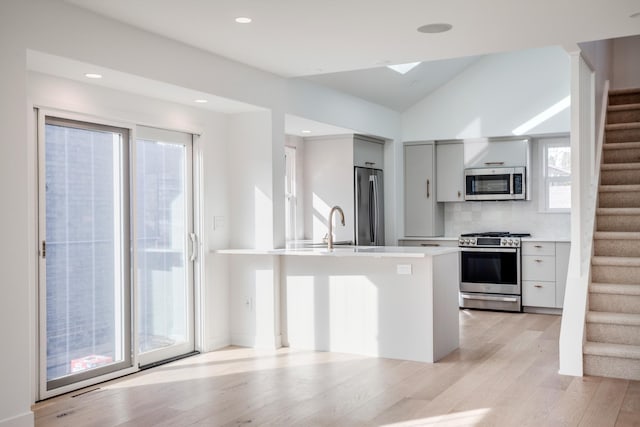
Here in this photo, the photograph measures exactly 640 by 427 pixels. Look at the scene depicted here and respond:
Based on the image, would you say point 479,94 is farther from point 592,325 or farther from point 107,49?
point 107,49

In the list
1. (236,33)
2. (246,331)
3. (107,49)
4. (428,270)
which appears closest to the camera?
(107,49)

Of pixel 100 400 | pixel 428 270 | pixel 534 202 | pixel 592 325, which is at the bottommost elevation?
pixel 100 400

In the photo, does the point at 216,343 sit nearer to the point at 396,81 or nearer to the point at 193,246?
the point at 193,246

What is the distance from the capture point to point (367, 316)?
5.26m

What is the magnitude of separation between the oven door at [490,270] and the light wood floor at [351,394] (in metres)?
2.03

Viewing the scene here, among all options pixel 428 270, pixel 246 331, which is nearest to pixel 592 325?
pixel 428 270

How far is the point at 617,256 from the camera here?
5270mm

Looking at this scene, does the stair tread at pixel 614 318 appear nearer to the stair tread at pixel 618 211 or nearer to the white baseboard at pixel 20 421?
the stair tread at pixel 618 211

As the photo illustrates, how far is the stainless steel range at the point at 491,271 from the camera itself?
24.2 ft

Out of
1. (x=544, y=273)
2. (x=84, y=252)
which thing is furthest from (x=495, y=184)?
(x=84, y=252)

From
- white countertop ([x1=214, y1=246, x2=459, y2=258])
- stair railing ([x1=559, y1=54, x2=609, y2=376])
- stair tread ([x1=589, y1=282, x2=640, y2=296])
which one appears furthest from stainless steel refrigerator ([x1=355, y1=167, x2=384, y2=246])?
stair tread ([x1=589, y1=282, x2=640, y2=296])

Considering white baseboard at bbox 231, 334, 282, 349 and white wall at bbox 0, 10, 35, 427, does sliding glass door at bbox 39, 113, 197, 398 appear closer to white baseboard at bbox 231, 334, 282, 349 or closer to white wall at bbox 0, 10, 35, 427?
white baseboard at bbox 231, 334, 282, 349

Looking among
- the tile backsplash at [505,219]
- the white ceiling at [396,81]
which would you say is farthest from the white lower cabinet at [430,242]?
the white ceiling at [396,81]

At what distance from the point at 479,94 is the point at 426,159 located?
1024mm
